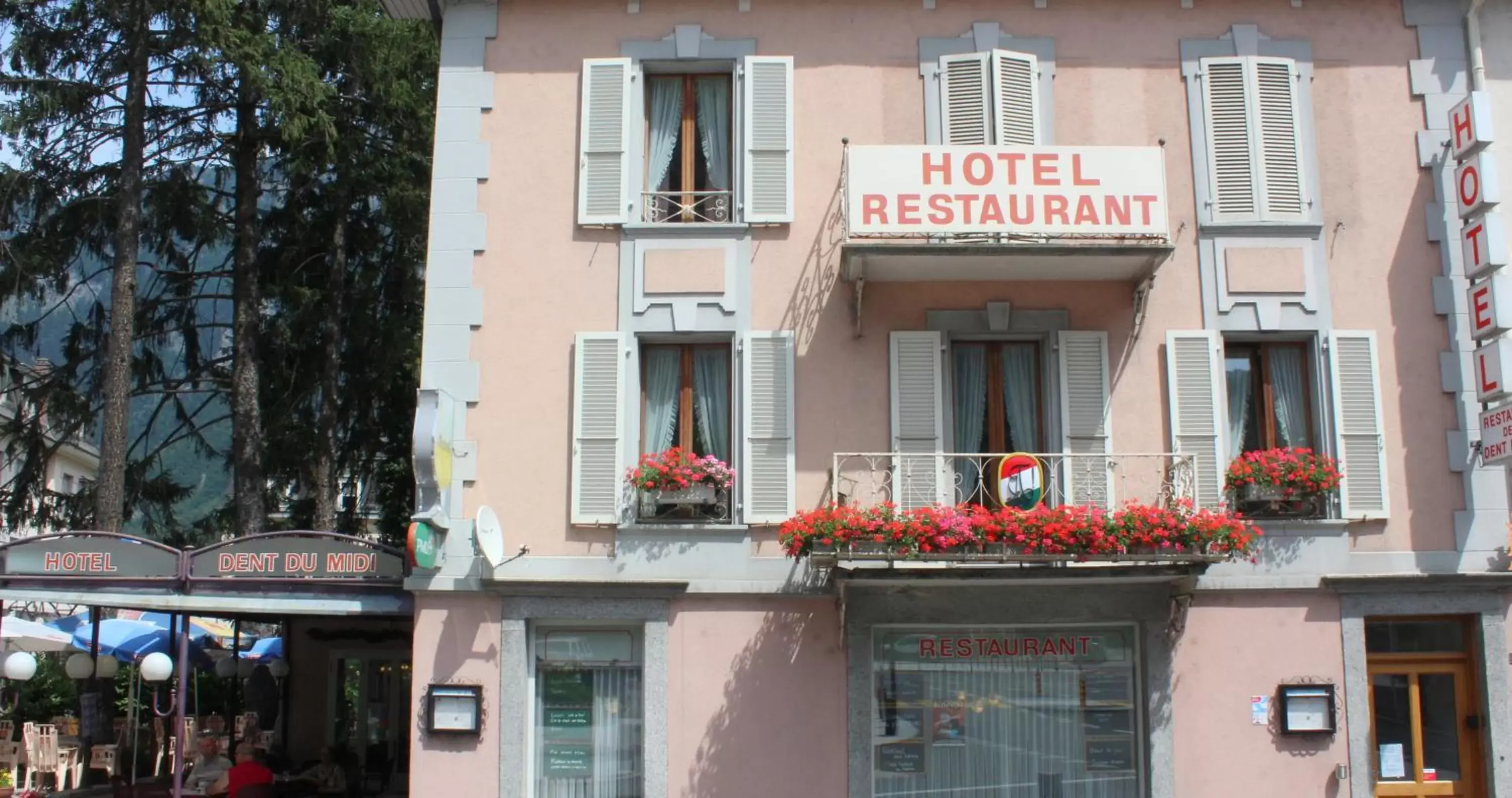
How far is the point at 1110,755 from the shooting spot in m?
11.8

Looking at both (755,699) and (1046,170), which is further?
(755,699)

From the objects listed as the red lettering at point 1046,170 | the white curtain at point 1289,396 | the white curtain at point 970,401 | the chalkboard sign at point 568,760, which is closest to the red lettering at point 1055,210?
the red lettering at point 1046,170

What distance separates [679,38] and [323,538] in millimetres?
5577

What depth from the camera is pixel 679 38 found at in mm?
12781

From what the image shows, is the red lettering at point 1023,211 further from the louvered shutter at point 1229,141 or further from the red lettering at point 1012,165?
the louvered shutter at point 1229,141

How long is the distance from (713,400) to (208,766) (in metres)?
6.59

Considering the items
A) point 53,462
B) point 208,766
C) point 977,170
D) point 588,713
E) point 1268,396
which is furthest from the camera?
point 53,462

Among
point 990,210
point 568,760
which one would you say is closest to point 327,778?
point 568,760

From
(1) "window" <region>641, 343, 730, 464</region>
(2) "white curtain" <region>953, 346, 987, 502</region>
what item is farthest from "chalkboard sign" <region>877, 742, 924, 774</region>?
(1) "window" <region>641, 343, 730, 464</region>

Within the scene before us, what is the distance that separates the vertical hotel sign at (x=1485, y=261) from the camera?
11586mm

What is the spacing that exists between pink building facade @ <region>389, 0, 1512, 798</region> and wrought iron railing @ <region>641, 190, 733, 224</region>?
0.04m

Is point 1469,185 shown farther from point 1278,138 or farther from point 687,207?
point 687,207

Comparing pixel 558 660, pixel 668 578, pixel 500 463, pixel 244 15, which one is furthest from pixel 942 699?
pixel 244 15

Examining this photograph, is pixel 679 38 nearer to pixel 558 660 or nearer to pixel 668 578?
pixel 668 578
